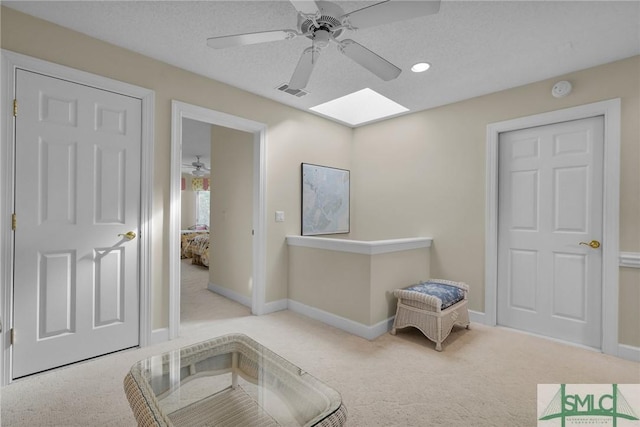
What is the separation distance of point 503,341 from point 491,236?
3.33ft

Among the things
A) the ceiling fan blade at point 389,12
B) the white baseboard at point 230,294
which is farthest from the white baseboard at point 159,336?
the ceiling fan blade at point 389,12

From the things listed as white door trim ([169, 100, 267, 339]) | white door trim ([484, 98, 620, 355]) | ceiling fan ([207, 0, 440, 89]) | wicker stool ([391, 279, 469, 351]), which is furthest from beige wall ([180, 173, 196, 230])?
white door trim ([484, 98, 620, 355])

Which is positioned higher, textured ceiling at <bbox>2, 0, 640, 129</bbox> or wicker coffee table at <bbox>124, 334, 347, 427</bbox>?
textured ceiling at <bbox>2, 0, 640, 129</bbox>

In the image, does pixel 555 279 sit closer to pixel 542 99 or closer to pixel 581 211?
pixel 581 211

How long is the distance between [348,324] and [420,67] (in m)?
2.46

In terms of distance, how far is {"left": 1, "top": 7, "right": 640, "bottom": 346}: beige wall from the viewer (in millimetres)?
2420

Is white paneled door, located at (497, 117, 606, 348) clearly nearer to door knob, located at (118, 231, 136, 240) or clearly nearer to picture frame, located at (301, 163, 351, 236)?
picture frame, located at (301, 163, 351, 236)

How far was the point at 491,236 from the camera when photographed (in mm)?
3141

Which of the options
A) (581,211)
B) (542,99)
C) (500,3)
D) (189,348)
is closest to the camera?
(189,348)

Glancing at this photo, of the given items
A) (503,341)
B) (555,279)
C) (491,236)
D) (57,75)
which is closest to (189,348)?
(57,75)

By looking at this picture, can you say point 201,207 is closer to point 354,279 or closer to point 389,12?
point 354,279

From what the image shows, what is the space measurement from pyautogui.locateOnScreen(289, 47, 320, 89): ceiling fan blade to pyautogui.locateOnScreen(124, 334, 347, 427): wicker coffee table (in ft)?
5.75

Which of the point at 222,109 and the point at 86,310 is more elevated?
the point at 222,109

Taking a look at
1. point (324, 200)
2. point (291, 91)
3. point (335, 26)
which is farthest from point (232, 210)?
point (335, 26)
